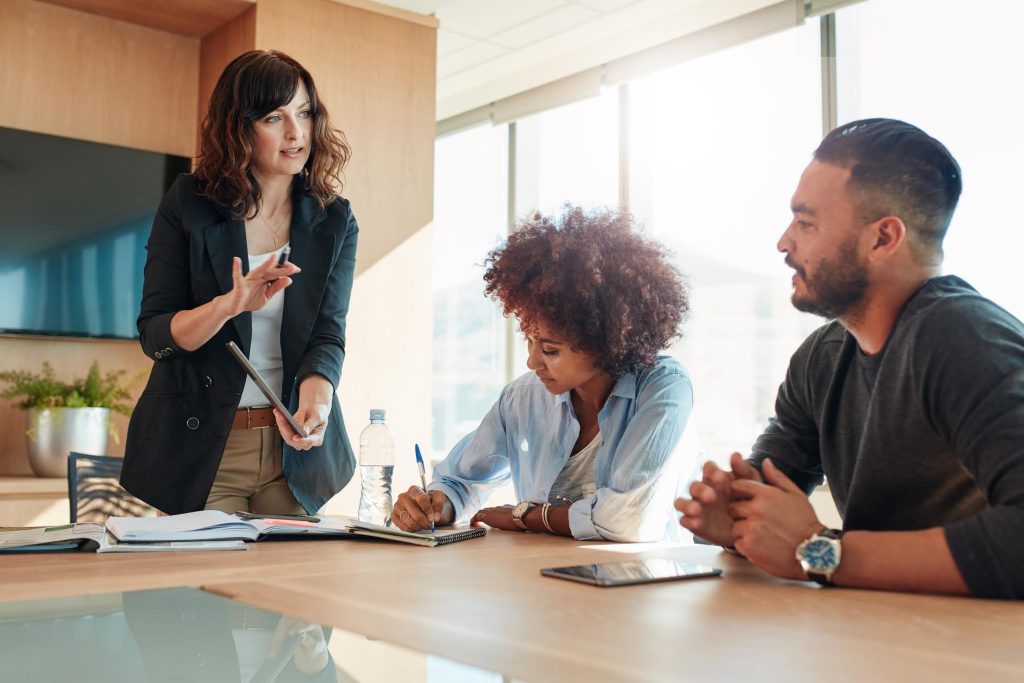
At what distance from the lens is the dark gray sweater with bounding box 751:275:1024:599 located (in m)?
1.02

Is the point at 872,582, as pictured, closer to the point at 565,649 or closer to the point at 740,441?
the point at 565,649

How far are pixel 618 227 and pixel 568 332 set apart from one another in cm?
29

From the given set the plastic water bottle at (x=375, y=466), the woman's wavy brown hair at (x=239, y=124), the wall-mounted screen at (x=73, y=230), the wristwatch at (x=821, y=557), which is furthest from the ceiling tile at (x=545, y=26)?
the wristwatch at (x=821, y=557)

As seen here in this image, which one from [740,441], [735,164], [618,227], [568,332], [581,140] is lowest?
[740,441]

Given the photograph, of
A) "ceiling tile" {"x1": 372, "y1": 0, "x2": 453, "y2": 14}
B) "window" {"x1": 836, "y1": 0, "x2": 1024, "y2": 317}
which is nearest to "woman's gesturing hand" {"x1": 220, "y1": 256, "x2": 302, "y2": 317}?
"window" {"x1": 836, "y1": 0, "x2": 1024, "y2": 317}

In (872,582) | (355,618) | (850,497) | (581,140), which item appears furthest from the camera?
(581,140)

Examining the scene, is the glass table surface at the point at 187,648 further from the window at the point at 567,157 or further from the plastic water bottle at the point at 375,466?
the window at the point at 567,157

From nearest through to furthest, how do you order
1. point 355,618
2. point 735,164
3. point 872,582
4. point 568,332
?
point 355,618 → point 872,582 → point 568,332 → point 735,164

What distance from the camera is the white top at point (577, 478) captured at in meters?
1.87

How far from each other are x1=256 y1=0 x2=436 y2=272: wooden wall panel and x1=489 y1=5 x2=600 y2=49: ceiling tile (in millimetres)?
480

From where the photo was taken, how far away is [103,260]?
3.89 m

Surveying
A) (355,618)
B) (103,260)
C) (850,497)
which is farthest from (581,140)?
(355,618)

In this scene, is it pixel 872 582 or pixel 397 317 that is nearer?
pixel 872 582

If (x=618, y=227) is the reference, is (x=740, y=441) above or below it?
below
